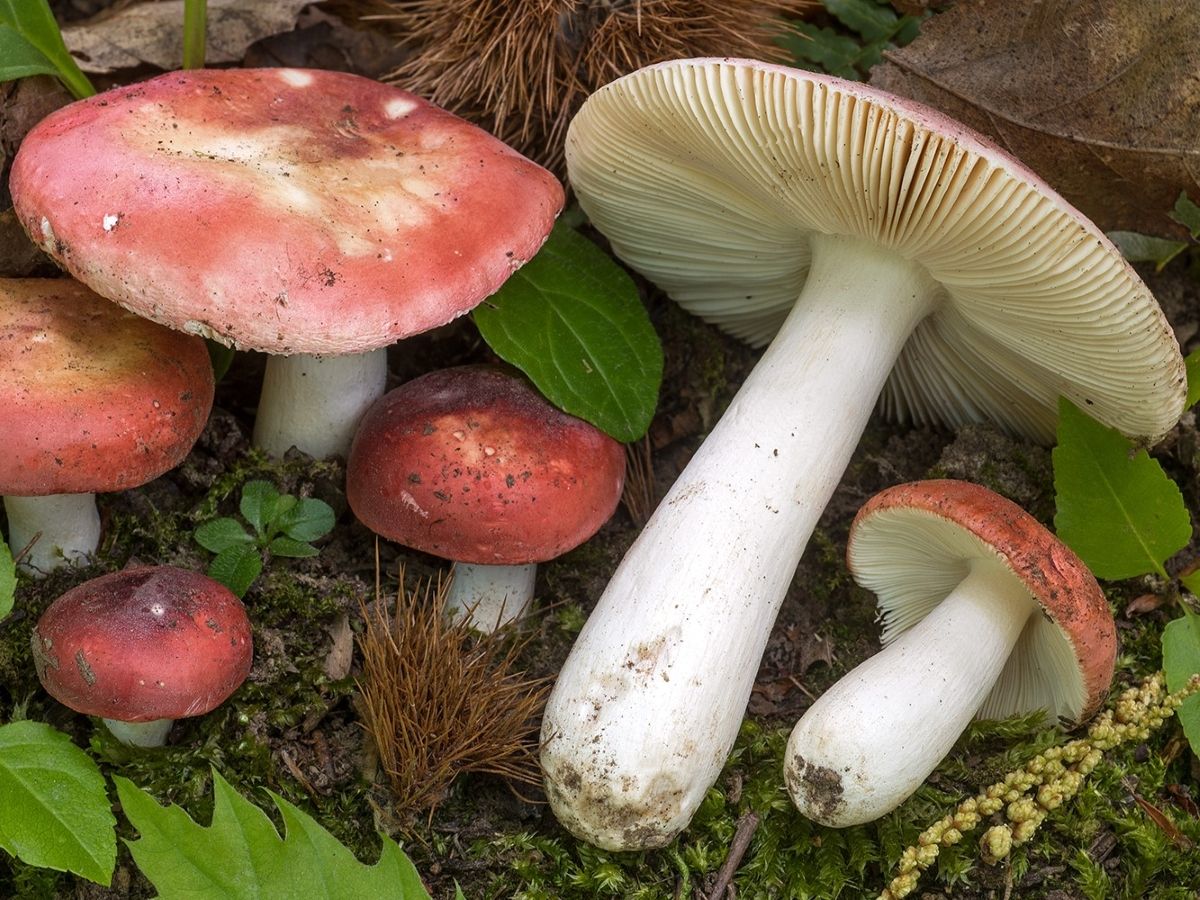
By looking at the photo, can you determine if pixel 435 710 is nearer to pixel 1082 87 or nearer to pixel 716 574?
pixel 716 574

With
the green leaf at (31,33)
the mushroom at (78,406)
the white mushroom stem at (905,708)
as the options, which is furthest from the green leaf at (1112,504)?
the green leaf at (31,33)

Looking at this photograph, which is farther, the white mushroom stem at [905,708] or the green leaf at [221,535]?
the green leaf at [221,535]

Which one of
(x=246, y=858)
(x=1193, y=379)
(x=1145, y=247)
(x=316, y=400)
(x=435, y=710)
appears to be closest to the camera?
(x=246, y=858)

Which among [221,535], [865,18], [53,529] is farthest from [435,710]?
[865,18]

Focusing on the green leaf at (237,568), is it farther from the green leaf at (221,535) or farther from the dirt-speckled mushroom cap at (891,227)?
the dirt-speckled mushroom cap at (891,227)

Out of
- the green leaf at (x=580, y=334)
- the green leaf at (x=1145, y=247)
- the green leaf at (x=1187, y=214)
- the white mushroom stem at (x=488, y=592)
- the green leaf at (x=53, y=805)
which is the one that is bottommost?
the green leaf at (x=53, y=805)

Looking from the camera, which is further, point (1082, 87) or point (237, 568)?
point (1082, 87)
